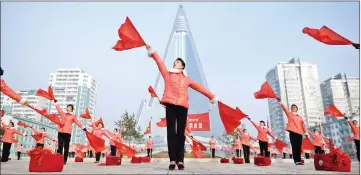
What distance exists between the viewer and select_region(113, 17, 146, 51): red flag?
5.67m

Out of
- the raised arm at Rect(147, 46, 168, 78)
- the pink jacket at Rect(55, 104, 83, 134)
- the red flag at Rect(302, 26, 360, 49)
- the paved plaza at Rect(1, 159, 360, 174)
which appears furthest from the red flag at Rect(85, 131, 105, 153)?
the red flag at Rect(302, 26, 360, 49)

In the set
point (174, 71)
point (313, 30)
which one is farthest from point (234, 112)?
point (313, 30)

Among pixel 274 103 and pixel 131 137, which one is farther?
pixel 274 103

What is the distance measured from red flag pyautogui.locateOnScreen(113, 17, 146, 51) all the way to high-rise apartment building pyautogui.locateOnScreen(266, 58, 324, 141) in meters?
120

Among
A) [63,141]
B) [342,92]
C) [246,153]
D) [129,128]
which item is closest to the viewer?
[63,141]

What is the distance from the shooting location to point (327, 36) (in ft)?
16.1

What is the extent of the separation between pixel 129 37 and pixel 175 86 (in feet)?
5.06

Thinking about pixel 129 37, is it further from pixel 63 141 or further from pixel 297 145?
pixel 297 145

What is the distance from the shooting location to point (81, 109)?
406ft

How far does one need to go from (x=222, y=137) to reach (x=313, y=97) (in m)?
91.4

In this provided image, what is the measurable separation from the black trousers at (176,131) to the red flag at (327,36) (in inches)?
115

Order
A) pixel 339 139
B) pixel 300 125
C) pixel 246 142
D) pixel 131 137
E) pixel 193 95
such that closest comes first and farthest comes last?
pixel 300 125 → pixel 246 142 → pixel 131 137 → pixel 339 139 → pixel 193 95

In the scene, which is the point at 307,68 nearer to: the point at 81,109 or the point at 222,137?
the point at 222,137

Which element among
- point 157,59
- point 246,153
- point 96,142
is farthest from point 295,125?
point 96,142
